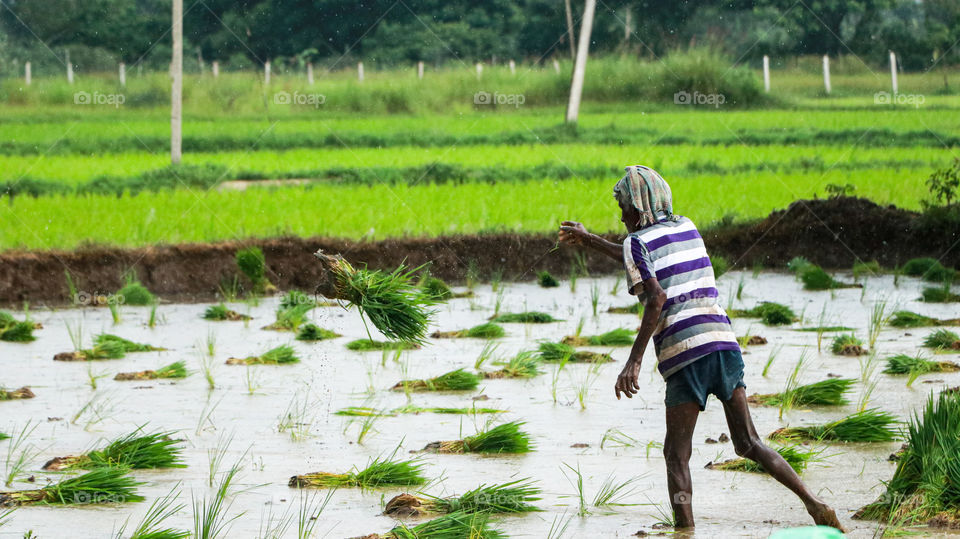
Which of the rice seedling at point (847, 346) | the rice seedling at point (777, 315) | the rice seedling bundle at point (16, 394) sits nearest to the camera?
the rice seedling bundle at point (16, 394)

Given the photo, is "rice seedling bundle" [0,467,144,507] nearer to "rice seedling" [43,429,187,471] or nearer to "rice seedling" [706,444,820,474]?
"rice seedling" [43,429,187,471]

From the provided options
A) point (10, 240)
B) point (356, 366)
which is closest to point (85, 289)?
point (10, 240)

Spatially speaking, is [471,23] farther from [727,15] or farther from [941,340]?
[941,340]

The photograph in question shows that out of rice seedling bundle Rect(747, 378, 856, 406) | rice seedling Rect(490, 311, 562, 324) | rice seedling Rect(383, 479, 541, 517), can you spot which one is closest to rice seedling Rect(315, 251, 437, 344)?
rice seedling Rect(383, 479, 541, 517)

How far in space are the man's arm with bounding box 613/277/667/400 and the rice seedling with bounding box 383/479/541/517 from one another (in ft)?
Answer: 2.19

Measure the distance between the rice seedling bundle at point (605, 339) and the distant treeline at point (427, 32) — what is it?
14959 millimetres

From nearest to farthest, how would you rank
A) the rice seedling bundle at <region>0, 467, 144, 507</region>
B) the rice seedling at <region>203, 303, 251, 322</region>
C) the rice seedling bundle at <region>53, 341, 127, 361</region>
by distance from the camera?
the rice seedling bundle at <region>0, 467, 144, 507</region> → the rice seedling bundle at <region>53, 341, 127, 361</region> → the rice seedling at <region>203, 303, 251, 322</region>

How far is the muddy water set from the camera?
5.10 m

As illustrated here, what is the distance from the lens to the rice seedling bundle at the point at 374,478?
5500 millimetres

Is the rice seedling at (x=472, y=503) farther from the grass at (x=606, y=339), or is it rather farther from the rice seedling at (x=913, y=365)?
the grass at (x=606, y=339)

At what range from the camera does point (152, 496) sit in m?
5.41

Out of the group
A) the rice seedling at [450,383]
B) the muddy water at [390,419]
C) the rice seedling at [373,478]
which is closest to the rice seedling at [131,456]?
the muddy water at [390,419]

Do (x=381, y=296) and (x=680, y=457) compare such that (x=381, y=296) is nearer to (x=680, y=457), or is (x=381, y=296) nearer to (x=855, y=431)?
(x=680, y=457)

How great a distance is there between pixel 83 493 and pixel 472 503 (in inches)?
61.7
